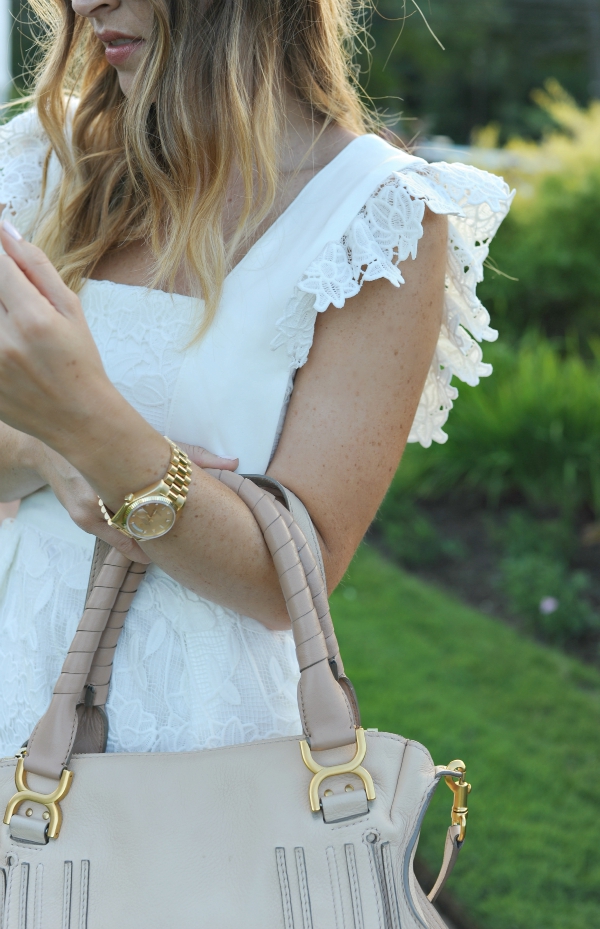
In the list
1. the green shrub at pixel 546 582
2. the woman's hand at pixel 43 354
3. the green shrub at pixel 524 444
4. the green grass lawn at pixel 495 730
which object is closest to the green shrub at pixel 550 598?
the green shrub at pixel 546 582

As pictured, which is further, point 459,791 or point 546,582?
point 546,582

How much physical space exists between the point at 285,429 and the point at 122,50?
26.9 inches

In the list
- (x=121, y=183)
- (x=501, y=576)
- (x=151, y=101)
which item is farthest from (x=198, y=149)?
(x=501, y=576)

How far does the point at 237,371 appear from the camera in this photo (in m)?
1.41

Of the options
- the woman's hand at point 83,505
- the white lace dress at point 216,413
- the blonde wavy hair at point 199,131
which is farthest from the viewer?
the blonde wavy hair at point 199,131

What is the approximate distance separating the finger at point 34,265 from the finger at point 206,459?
0.36m

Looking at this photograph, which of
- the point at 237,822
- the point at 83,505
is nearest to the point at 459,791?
the point at 237,822

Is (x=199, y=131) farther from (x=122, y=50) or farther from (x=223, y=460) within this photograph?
(x=223, y=460)

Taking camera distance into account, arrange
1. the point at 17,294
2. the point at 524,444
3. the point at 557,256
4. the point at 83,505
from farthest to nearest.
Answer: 1. the point at 557,256
2. the point at 524,444
3. the point at 83,505
4. the point at 17,294

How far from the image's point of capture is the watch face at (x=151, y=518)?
44.6 inches

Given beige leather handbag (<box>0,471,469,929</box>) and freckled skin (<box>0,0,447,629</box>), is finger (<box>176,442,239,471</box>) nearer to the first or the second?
freckled skin (<box>0,0,447,629</box>)

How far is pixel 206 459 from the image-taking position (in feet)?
4.39

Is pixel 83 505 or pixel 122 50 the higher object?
pixel 122 50

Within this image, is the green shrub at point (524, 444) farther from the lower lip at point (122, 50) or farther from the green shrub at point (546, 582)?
the lower lip at point (122, 50)
